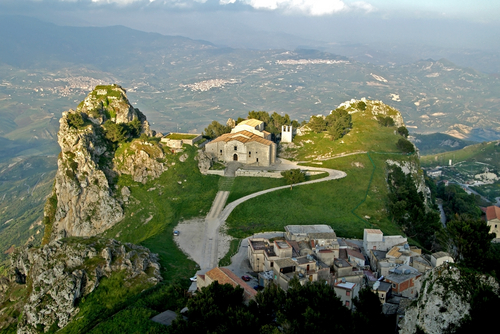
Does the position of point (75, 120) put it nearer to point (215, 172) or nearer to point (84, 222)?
point (84, 222)

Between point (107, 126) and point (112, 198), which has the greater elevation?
point (107, 126)

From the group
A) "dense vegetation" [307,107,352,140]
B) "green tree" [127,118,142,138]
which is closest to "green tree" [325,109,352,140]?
"dense vegetation" [307,107,352,140]

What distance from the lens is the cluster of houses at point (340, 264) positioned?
30453 millimetres

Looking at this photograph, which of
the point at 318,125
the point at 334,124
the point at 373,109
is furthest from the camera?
the point at 373,109

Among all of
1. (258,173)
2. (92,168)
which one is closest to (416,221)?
(258,173)

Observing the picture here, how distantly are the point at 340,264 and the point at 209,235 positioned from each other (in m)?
16.4

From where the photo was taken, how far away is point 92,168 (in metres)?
57.5

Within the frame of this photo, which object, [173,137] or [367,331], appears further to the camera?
[173,137]

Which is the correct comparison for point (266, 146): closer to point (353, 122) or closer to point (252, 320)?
point (353, 122)

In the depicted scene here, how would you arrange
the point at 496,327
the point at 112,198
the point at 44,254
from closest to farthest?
the point at 496,327, the point at 44,254, the point at 112,198

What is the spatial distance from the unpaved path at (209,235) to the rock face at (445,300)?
21042 mm

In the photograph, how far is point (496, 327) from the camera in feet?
64.8

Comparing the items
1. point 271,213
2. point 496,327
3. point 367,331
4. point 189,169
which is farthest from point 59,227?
point 496,327

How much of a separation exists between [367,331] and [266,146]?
4123 centimetres
